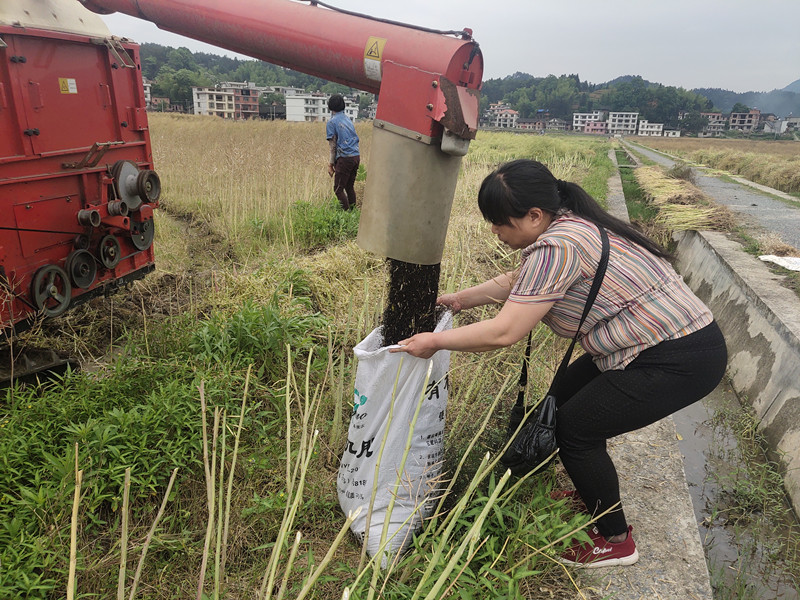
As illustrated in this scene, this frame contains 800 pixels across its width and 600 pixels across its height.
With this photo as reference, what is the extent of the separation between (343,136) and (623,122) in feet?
377

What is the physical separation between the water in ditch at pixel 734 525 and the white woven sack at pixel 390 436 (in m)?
1.57

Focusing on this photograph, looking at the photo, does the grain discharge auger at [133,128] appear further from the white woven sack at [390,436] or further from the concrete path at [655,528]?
the concrete path at [655,528]


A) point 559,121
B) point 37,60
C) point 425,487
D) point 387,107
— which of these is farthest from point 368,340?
point 559,121

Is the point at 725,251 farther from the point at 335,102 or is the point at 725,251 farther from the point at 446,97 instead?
the point at 446,97

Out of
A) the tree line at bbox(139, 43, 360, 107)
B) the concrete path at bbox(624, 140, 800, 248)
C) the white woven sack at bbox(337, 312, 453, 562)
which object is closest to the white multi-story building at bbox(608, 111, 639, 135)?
the tree line at bbox(139, 43, 360, 107)

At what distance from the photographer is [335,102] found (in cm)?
714

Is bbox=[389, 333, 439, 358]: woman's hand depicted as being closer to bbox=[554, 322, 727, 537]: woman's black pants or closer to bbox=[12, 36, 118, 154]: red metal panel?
bbox=[554, 322, 727, 537]: woman's black pants

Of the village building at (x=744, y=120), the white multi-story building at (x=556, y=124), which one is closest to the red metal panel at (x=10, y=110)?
the white multi-story building at (x=556, y=124)

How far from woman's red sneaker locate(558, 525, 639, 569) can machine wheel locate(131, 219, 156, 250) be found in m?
3.55

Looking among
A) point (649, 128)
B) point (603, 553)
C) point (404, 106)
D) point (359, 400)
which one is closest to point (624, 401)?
point (603, 553)

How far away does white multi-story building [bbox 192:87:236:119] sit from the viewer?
48.2 m

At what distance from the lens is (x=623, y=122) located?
4213 inches

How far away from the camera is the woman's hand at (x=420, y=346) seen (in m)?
1.83

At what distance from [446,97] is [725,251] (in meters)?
5.92
